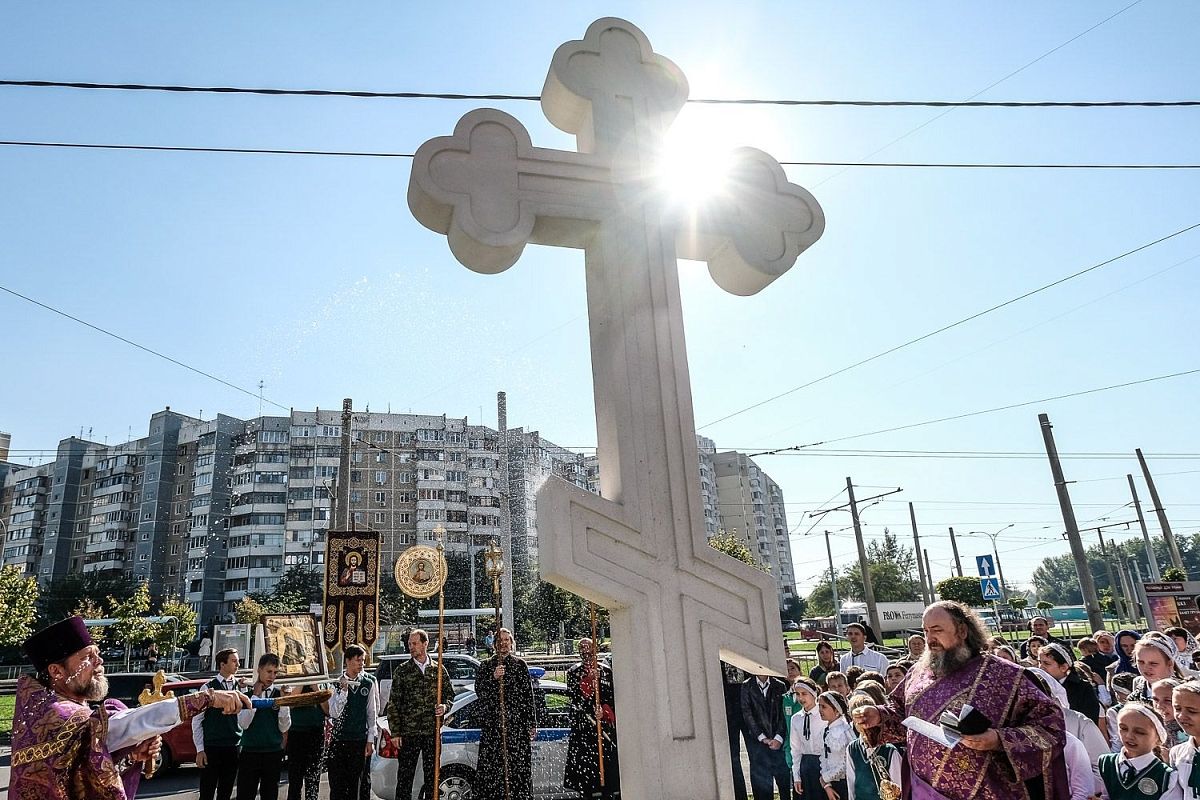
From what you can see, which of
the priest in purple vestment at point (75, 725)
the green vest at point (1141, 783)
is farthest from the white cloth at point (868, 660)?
the priest in purple vestment at point (75, 725)

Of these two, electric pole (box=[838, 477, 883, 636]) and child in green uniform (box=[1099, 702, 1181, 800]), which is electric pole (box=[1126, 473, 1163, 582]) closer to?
electric pole (box=[838, 477, 883, 636])

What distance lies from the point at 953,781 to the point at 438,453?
239 ft

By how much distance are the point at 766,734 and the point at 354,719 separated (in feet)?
15.7

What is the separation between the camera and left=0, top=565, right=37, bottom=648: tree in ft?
83.5

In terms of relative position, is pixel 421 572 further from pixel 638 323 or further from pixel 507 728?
pixel 638 323

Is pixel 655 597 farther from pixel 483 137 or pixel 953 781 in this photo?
pixel 483 137

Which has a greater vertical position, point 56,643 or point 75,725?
point 56,643

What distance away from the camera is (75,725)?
10.4ft

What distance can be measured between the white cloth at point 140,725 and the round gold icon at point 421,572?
5143 millimetres

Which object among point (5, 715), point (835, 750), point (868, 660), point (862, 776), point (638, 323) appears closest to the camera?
point (638, 323)

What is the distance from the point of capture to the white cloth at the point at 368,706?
8.70 metres

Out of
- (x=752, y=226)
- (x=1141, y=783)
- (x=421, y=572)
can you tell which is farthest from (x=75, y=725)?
(x=421, y=572)

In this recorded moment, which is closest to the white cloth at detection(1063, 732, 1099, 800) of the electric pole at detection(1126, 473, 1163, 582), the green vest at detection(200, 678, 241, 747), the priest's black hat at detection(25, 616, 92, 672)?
the priest's black hat at detection(25, 616, 92, 672)

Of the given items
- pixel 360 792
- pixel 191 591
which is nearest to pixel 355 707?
pixel 360 792
